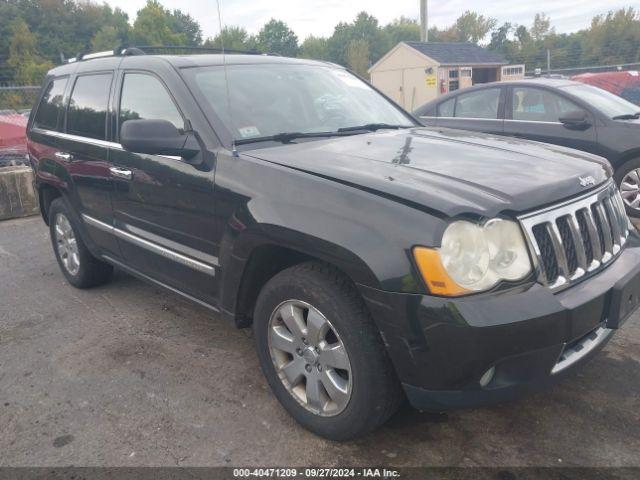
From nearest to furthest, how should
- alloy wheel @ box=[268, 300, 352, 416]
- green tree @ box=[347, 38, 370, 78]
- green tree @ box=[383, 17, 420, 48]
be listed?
alloy wheel @ box=[268, 300, 352, 416] → green tree @ box=[347, 38, 370, 78] → green tree @ box=[383, 17, 420, 48]

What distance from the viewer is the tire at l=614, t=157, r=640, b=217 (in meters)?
5.87

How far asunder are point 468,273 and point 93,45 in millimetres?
71593

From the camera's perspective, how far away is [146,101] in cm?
339

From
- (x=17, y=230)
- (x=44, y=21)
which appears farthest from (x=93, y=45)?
(x=17, y=230)

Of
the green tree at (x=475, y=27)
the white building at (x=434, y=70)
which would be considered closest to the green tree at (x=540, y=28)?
the green tree at (x=475, y=27)

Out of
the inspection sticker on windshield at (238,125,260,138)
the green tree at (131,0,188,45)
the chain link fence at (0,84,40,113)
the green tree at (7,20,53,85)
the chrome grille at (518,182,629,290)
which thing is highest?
the green tree at (7,20,53,85)

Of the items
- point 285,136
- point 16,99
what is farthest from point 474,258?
point 16,99

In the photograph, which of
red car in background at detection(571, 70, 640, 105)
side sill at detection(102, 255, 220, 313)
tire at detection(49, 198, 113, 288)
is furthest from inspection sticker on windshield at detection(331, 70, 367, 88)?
red car in background at detection(571, 70, 640, 105)

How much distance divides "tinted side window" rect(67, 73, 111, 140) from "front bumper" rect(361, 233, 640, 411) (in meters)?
2.57

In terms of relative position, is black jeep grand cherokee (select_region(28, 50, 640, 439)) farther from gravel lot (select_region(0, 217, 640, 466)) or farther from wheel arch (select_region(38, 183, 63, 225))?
wheel arch (select_region(38, 183, 63, 225))

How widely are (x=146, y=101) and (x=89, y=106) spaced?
835 mm

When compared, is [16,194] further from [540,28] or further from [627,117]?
[540,28]

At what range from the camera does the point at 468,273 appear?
2043 mm

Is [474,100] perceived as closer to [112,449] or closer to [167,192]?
[167,192]
